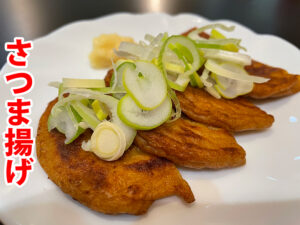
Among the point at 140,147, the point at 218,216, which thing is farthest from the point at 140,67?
the point at 218,216

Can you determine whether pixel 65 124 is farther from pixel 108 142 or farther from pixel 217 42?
pixel 217 42

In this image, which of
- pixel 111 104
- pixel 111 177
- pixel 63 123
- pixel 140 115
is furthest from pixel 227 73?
Answer: pixel 63 123

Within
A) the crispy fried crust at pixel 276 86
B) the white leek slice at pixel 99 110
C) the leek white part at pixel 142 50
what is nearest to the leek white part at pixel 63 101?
the white leek slice at pixel 99 110

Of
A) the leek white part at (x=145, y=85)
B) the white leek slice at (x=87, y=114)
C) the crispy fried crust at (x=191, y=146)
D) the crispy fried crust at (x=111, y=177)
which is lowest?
the crispy fried crust at (x=111, y=177)

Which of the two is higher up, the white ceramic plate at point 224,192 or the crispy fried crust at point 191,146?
the crispy fried crust at point 191,146

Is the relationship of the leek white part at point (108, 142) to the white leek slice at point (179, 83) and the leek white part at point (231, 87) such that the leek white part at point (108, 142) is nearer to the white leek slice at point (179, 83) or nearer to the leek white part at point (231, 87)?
the white leek slice at point (179, 83)

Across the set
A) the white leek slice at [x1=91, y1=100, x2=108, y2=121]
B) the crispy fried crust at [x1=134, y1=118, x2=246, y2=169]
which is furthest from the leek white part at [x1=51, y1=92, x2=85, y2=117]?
the crispy fried crust at [x1=134, y1=118, x2=246, y2=169]

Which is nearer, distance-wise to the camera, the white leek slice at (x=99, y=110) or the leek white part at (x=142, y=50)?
the white leek slice at (x=99, y=110)
